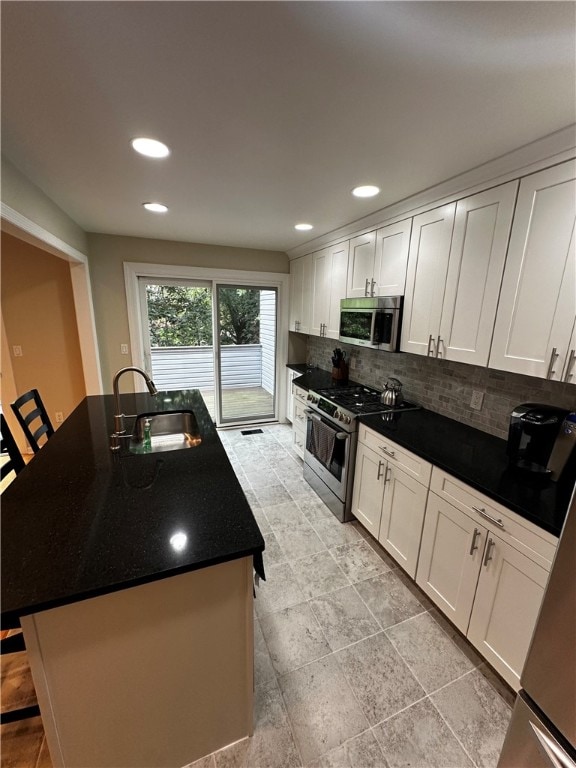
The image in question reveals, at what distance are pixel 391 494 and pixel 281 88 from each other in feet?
7.05

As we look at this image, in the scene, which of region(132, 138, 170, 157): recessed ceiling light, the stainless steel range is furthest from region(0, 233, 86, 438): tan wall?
the stainless steel range

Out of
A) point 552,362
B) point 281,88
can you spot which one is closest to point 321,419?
point 552,362

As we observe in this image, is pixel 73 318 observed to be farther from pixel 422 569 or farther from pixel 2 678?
pixel 422 569

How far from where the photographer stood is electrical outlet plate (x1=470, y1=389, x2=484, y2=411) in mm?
2077

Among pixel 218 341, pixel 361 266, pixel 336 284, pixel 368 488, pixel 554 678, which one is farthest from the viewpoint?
pixel 218 341

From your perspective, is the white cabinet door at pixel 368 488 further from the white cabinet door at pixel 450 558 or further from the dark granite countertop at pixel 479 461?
the white cabinet door at pixel 450 558

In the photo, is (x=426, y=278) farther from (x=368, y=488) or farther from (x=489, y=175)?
(x=368, y=488)

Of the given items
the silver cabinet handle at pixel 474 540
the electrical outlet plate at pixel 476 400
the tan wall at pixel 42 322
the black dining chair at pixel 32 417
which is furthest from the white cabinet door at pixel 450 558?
the tan wall at pixel 42 322

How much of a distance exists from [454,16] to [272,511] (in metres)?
2.87

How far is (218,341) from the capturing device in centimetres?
419

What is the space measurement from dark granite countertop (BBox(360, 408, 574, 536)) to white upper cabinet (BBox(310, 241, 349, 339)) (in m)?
1.28

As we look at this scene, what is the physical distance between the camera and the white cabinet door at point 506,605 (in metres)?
1.28

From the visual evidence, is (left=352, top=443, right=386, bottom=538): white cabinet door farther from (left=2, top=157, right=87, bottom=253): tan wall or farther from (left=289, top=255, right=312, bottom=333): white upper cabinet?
(left=2, top=157, right=87, bottom=253): tan wall

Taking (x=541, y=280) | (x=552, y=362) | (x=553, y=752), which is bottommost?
(x=553, y=752)
